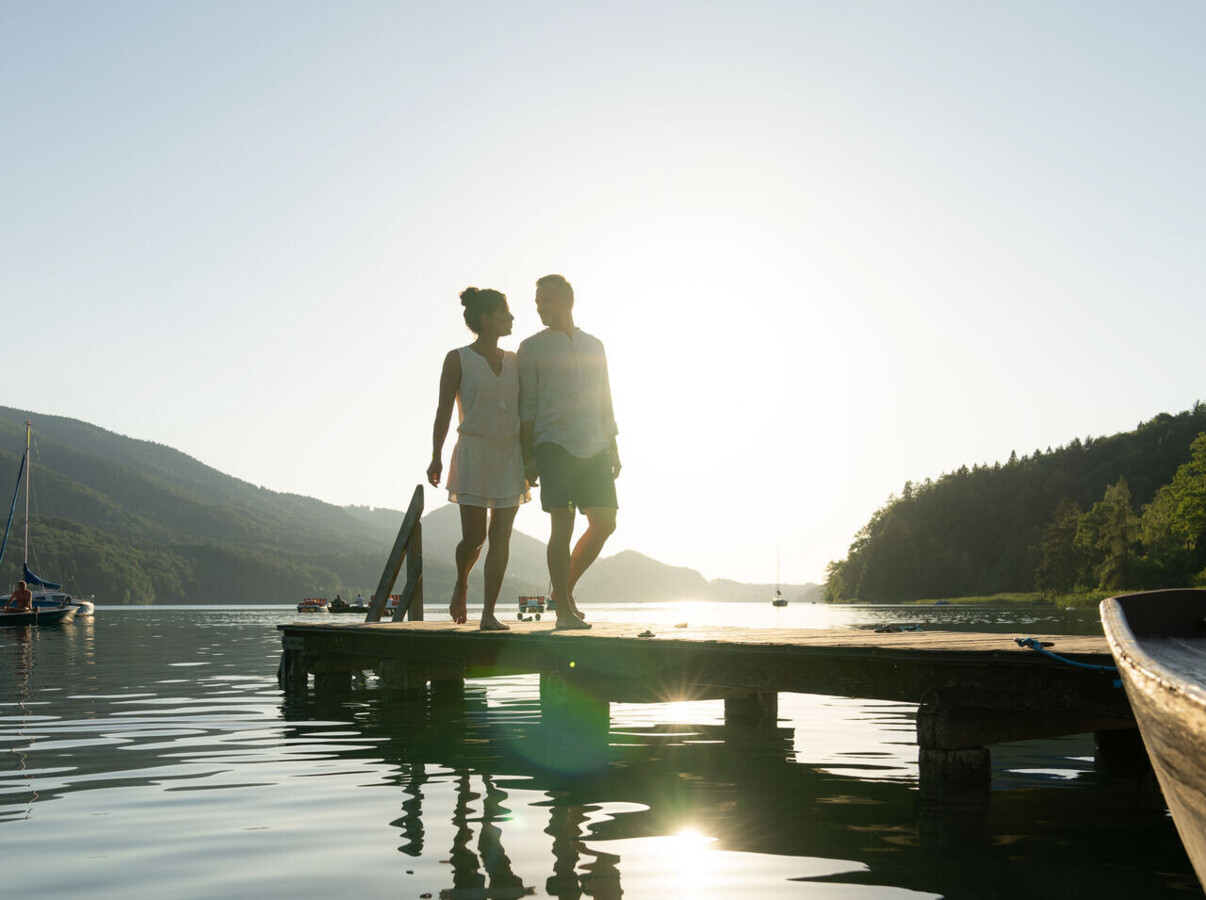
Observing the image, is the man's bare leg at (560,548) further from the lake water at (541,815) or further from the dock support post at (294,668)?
the dock support post at (294,668)

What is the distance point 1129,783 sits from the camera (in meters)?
7.04

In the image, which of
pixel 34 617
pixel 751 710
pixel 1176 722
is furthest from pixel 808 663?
pixel 34 617

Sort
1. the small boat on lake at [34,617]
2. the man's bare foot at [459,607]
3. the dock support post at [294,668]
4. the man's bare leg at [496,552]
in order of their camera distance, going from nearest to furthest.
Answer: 1. the man's bare leg at [496,552]
2. the man's bare foot at [459,607]
3. the dock support post at [294,668]
4. the small boat on lake at [34,617]

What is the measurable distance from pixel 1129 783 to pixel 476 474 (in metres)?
5.52

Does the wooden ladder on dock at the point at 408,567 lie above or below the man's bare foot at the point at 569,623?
above

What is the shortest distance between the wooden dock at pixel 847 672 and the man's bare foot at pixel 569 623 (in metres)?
0.17

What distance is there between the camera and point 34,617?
49812 millimetres

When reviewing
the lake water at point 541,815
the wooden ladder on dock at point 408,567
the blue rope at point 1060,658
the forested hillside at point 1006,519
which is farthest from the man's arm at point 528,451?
the forested hillside at point 1006,519

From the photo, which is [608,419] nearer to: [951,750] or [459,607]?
[459,607]

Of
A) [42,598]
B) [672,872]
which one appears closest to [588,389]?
[672,872]

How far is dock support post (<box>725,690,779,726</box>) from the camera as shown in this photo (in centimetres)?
1025

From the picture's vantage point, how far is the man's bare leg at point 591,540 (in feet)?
28.4

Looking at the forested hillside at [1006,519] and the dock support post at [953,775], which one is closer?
the dock support post at [953,775]

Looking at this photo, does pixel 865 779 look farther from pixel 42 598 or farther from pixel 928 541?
pixel 928 541
